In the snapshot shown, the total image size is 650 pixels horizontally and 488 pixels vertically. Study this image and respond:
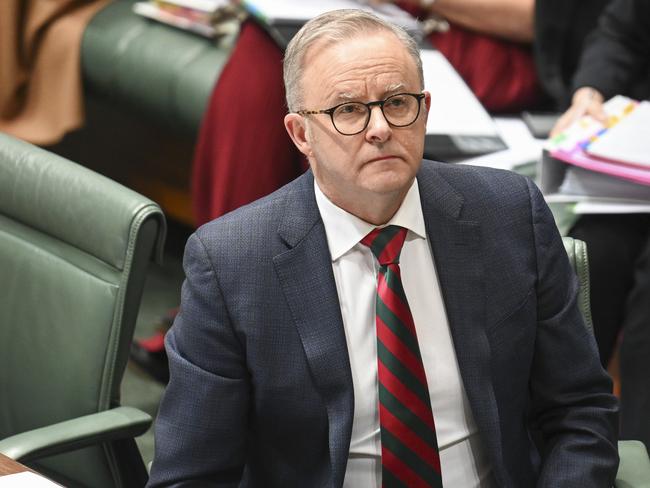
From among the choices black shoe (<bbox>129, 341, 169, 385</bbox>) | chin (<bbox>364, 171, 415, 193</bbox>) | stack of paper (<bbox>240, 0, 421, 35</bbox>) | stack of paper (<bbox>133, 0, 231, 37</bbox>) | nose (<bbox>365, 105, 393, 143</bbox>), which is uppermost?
nose (<bbox>365, 105, 393, 143</bbox>)

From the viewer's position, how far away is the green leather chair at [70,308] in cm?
175

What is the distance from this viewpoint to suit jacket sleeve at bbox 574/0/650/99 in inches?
108

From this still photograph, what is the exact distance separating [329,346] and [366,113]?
31cm

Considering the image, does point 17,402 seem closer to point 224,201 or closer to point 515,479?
point 515,479

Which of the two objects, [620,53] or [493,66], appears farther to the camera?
[493,66]

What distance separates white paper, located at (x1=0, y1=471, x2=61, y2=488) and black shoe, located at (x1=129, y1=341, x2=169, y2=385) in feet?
5.47

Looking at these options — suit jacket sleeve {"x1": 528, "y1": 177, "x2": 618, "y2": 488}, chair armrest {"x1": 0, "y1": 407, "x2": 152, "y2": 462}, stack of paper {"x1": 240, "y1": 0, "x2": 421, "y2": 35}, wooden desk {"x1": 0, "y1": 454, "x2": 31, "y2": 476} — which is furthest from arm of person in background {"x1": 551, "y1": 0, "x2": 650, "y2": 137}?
wooden desk {"x1": 0, "y1": 454, "x2": 31, "y2": 476}

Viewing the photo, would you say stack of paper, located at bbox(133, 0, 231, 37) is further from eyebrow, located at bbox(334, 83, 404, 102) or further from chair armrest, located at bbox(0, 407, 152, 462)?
eyebrow, located at bbox(334, 83, 404, 102)

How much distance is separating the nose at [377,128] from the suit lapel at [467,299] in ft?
0.58

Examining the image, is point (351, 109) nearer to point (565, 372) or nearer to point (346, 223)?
point (346, 223)

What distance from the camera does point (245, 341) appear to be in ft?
5.14

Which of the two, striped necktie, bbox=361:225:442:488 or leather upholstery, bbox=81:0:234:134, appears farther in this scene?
leather upholstery, bbox=81:0:234:134

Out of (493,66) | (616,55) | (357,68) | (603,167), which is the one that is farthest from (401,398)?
(493,66)

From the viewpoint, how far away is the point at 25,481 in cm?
138
